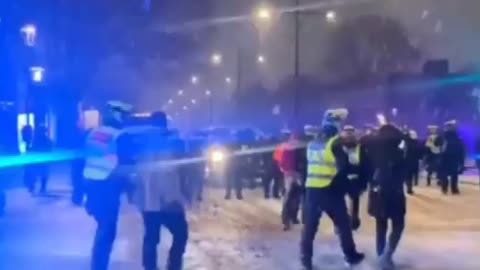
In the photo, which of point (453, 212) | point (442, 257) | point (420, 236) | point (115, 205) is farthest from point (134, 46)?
point (115, 205)

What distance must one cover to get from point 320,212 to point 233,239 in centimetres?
380

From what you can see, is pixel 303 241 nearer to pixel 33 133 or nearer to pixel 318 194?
pixel 318 194

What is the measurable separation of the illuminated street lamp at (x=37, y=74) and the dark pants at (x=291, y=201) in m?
23.8

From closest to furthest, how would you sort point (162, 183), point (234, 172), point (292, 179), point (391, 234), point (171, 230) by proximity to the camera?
1. point (162, 183)
2. point (171, 230)
3. point (391, 234)
4. point (292, 179)
5. point (234, 172)

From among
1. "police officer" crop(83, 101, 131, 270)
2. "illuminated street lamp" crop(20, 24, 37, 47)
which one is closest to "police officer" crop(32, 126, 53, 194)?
"illuminated street lamp" crop(20, 24, 37, 47)

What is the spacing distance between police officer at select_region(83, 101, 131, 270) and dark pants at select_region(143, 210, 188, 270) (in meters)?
0.34

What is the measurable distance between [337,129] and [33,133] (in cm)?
1710

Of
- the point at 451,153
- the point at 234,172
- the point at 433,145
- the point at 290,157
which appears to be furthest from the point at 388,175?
the point at 433,145

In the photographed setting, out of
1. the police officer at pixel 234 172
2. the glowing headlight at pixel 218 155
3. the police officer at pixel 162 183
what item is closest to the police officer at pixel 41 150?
the glowing headlight at pixel 218 155

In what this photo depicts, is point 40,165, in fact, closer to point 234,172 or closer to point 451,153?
point 234,172

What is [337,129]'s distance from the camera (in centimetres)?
1004

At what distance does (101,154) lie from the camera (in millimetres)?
8523

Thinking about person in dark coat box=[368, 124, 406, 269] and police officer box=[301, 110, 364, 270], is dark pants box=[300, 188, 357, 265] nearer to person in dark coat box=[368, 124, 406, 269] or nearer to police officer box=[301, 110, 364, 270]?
police officer box=[301, 110, 364, 270]

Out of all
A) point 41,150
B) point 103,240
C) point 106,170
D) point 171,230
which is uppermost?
point 106,170
